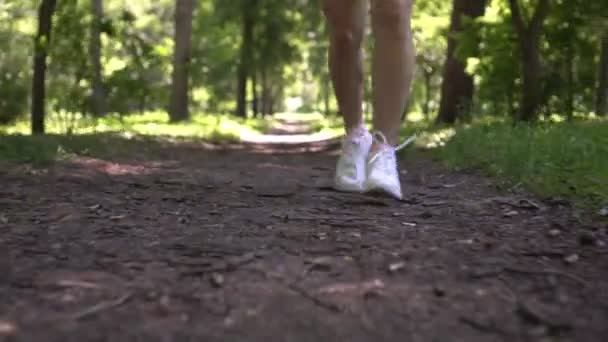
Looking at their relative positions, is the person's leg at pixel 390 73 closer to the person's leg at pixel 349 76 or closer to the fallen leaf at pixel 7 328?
the person's leg at pixel 349 76

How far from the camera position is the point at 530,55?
32.2ft

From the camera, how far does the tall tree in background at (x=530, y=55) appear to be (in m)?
9.68

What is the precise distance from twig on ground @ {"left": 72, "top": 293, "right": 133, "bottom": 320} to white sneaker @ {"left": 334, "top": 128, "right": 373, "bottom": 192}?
1.98 meters

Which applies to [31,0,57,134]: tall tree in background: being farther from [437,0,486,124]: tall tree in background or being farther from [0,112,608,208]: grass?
[437,0,486,124]: tall tree in background

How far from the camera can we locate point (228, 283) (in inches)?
73.8

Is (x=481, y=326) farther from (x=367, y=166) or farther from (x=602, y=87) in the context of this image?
(x=602, y=87)

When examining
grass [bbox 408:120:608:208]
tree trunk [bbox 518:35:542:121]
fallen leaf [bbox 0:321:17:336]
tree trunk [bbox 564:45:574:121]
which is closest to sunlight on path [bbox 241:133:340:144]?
tree trunk [bbox 564:45:574:121]

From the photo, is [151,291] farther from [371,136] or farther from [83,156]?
[83,156]

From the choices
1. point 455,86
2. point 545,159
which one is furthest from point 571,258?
point 455,86

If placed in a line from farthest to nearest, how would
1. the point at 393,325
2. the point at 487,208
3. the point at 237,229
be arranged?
the point at 487,208
the point at 237,229
the point at 393,325

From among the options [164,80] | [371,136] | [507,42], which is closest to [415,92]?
[164,80]

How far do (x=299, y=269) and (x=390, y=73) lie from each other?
5.87 ft

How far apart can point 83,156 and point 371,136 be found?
11.6 feet

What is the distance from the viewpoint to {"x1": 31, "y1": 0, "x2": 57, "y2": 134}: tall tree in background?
30.4 feet
